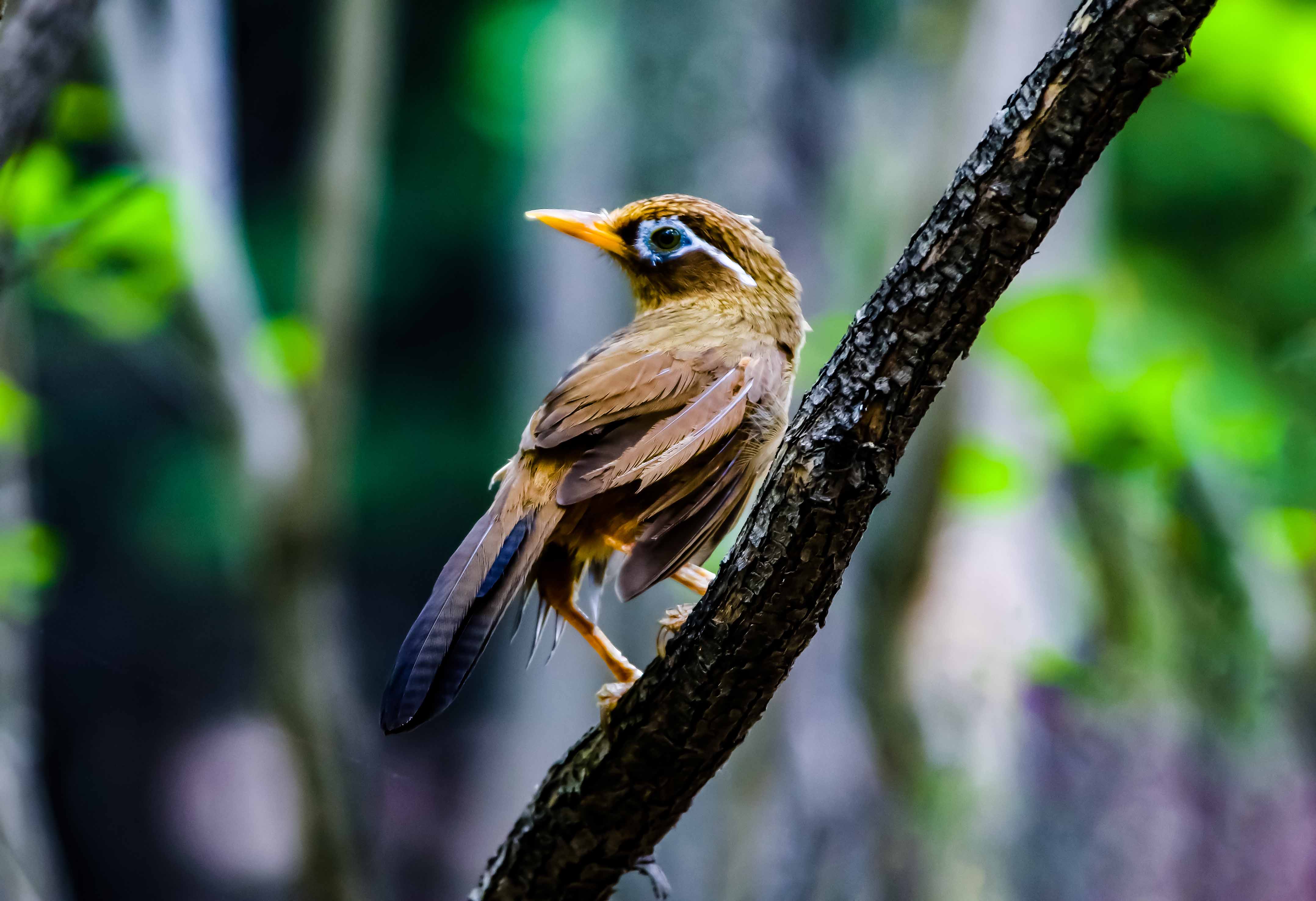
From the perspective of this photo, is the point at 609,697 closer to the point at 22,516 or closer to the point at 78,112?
the point at 78,112

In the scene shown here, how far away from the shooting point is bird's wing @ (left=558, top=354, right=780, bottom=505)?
179 cm

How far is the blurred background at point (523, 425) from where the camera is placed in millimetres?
3285

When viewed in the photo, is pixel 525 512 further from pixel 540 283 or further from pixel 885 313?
pixel 540 283

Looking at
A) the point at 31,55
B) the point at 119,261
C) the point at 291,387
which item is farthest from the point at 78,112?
the point at 31,55

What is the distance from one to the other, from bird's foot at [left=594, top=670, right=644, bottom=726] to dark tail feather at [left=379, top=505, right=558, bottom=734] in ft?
0.79

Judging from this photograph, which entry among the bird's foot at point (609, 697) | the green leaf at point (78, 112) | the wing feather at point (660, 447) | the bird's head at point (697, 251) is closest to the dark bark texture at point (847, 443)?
the bird's foot at point (609, 697)

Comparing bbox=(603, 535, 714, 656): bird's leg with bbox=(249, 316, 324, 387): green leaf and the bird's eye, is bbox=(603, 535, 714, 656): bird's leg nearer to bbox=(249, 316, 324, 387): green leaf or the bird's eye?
the bird's eye

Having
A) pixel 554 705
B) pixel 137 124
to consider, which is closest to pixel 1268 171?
pixel 554 705

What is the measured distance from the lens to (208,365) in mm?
3697

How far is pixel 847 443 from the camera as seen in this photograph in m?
1.46

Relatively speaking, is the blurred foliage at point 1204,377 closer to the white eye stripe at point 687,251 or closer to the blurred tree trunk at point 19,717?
the white eye stripe at point 687,251

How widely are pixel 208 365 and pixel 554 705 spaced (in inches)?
89.2

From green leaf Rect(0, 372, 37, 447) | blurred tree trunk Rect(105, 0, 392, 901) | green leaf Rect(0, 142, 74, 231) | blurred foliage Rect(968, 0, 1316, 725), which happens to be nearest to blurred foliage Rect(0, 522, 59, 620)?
green leaf Rect(0, 372, 37, 447)

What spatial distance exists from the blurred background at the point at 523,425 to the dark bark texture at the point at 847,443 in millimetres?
1531
